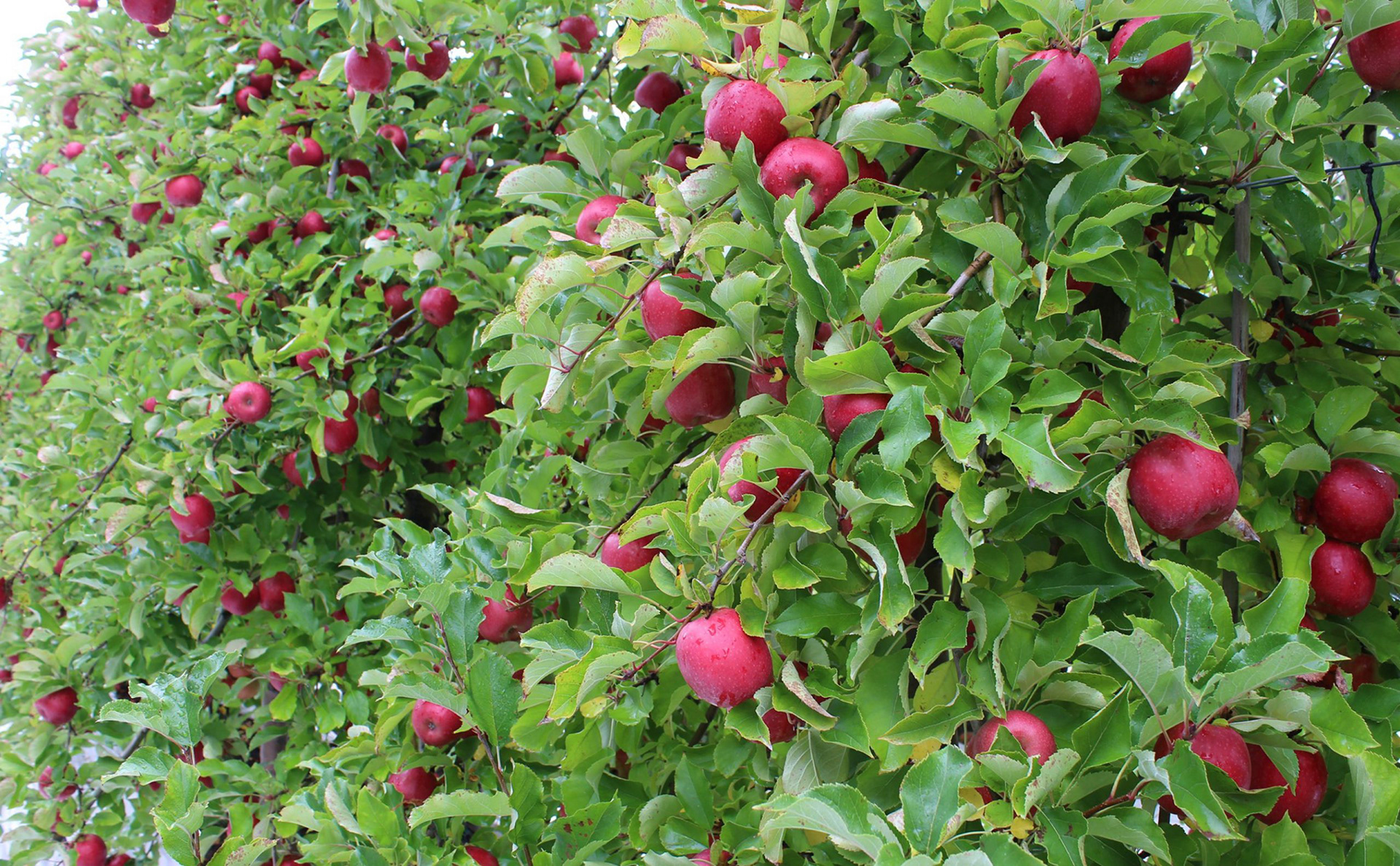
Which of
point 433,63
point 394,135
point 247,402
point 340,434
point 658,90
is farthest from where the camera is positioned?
point 394,135

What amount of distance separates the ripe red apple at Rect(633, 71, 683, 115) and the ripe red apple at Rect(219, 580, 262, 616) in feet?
4.95

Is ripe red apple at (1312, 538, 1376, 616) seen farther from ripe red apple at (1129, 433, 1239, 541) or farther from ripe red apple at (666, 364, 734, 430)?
ripe red apple at (666, 364, 734, 430)

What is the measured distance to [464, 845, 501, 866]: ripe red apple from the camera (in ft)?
3.86

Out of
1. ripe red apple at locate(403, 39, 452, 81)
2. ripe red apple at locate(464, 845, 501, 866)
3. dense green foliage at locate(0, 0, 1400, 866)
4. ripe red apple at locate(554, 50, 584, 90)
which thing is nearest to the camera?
dense green foliage at locate(0, 0, 1400, 866)

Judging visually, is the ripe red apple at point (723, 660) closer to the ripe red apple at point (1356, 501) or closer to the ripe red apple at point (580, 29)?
the ripe red apple at point (1356, 501)

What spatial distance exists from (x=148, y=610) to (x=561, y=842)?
1711 millimetres

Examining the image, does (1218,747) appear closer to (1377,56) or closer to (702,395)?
(702,395)

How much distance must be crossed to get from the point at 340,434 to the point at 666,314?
144cm

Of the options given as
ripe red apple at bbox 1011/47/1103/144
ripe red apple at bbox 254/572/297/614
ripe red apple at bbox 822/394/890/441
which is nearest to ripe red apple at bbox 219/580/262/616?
ripe red apple at bbox 254/572/297/614

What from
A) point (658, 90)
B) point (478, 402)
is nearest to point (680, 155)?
point (658, 90)

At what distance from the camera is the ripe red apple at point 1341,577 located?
0.97 m

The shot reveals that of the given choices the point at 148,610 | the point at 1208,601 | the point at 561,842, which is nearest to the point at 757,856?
the point at 561,842

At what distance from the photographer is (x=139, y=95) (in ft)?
10.9

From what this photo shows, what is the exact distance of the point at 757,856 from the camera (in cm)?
96
